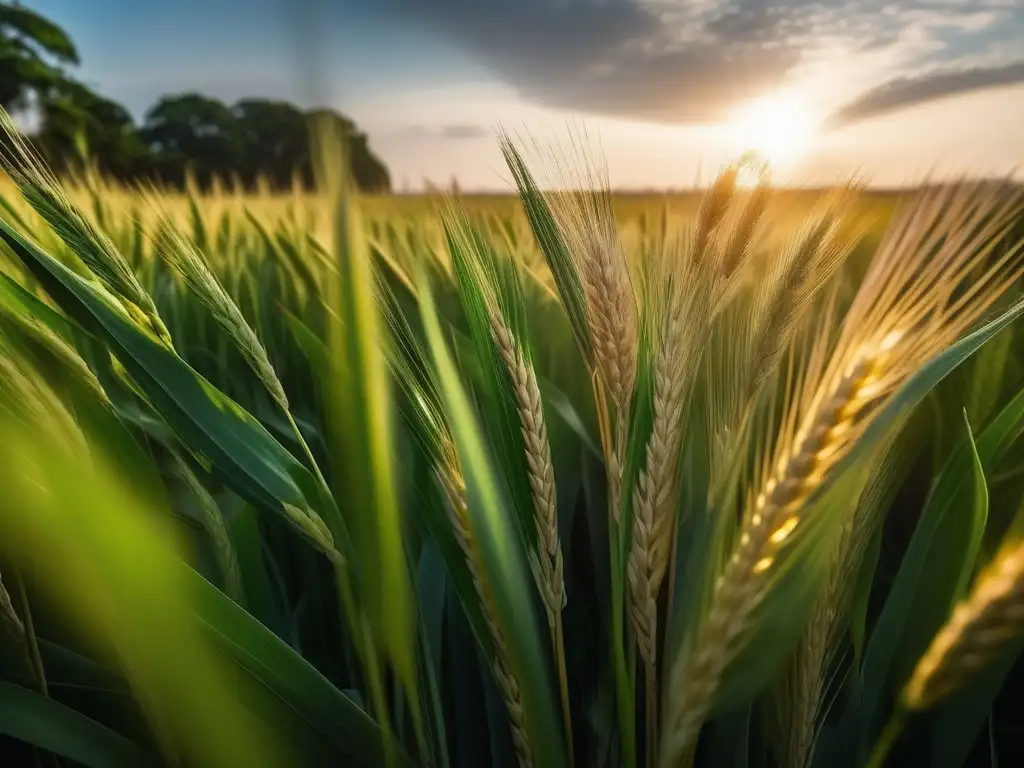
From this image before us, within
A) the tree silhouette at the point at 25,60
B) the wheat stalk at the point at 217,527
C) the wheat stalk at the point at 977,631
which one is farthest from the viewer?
the tree silhouette at the point at 25,60

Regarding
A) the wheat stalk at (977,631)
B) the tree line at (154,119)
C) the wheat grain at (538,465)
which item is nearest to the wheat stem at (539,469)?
the wheat grain at (538,465)

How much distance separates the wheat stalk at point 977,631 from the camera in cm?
19

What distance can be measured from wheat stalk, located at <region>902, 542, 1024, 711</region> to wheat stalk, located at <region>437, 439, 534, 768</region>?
136 millimetres

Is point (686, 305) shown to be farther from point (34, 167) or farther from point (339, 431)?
point (34, 167)

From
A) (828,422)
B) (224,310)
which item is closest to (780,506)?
(828,422)

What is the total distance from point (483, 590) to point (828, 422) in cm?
14

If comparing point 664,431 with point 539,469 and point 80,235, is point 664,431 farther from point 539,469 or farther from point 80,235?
point 80,235

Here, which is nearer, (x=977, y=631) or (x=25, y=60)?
(x=977, y=631)

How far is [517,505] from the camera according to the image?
0.93 feet

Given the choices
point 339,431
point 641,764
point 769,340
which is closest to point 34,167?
point 339,431

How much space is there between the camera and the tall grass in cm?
20

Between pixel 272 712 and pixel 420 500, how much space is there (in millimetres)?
113

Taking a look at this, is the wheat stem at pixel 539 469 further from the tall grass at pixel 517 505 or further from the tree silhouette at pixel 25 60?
the tree silhouette at pixel 25 60

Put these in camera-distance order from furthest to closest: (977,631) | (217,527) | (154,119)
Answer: (154,119) < (217,527) < (977,631)
